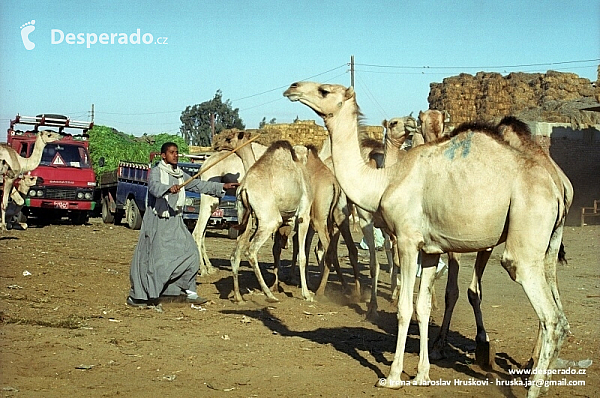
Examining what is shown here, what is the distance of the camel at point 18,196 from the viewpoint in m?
20.9

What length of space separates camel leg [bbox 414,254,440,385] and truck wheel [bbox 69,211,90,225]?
19899mm

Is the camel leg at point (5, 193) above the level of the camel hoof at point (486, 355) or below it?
above

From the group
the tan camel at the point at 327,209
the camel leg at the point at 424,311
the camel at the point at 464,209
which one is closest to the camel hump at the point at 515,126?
the camel at the point at 464,209

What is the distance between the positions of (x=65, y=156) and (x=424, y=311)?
2012 centimetres

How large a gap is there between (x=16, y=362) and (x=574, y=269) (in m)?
11.1

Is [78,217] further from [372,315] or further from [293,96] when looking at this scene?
[293,96]

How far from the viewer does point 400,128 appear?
10.7m

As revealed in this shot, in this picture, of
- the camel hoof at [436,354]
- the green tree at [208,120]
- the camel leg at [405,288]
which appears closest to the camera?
the camel leg at [405,288]

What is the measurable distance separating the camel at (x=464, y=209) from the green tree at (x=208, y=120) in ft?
145

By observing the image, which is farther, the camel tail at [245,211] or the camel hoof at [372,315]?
the camel tail at [245,211]

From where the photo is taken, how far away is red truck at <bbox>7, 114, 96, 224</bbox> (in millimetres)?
24266

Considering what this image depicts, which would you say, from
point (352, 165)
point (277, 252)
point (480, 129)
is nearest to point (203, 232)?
point (277, 252)

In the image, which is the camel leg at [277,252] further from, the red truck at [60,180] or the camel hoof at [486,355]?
the red truck at [60,180]

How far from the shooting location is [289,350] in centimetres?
826
